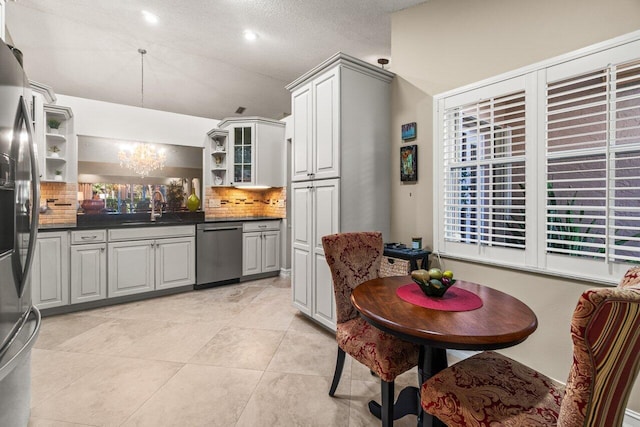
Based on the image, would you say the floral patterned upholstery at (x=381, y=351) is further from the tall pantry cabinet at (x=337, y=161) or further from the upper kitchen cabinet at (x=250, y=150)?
the upper kitchen cabinet at (x=250, y=150)

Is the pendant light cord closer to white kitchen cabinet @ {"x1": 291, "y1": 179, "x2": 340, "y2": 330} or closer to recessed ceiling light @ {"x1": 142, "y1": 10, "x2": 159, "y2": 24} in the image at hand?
recessed ceiling light @ {"x1": 142, "y1": 10, "x2": 159, "y2": 24}

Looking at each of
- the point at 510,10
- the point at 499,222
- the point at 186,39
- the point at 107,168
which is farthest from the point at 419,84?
the point at 107,168

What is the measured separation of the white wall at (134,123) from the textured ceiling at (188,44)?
0.11 m

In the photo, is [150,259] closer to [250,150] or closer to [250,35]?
[250,150]

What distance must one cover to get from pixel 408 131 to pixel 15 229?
272 centimetres

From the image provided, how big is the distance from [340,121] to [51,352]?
10.3 ft

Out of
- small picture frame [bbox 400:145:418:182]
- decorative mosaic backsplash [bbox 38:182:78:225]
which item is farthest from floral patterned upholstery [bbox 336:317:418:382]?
decorative mosaic backsplash [bbox 38:182:78:225]

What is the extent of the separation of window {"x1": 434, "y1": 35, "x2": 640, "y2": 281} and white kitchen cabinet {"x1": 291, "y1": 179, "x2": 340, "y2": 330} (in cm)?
94

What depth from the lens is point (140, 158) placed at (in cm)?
423

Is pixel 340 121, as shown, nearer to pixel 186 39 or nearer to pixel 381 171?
pixel 381 171

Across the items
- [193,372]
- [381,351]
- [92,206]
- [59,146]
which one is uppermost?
[59,146]

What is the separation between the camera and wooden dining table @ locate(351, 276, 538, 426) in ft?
3.66

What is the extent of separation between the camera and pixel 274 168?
5.10m

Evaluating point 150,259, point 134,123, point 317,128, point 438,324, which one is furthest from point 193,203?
point 438,324
